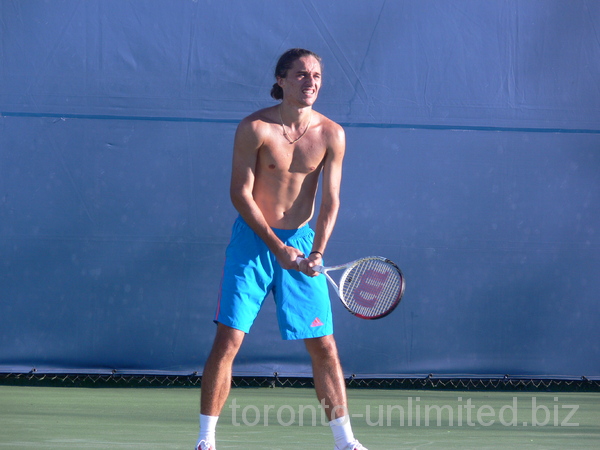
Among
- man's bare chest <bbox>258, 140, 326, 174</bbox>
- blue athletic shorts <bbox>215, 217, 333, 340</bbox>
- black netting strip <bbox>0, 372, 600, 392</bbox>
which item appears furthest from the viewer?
black netting strip <bbox>0, 372, 600, 392</bbox>

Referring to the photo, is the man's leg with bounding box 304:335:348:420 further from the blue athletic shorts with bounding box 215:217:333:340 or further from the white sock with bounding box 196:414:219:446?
the white sock with bounding box 196:414:219:446

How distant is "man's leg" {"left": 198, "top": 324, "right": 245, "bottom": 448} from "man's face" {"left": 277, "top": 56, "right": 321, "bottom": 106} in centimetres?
88

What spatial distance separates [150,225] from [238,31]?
1.25m

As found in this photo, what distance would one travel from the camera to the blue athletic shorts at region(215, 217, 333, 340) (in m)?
3.02

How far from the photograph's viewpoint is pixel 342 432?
118 inches

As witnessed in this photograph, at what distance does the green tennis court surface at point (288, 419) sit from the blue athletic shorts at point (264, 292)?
588mm

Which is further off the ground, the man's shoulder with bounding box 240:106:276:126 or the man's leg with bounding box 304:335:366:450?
the man's shoulder with bounding box 240:106:276:126

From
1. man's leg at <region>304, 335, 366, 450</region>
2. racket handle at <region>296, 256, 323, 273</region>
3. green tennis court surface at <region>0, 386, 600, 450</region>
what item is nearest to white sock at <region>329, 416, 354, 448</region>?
man's leg at <region>304, 335, 366, 450</region>

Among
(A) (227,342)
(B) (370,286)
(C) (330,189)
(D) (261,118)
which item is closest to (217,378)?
(A) (227,342)

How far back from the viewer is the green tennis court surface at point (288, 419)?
3465 millimetres

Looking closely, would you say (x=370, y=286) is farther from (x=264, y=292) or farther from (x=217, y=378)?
(x=217, y=378)

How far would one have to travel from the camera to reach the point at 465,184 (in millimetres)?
5031

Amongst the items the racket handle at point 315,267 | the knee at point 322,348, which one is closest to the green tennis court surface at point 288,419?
the knee at point 322,348

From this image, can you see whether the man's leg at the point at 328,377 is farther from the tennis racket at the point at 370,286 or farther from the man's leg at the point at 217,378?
the man's leg at the point at 217,378
